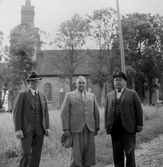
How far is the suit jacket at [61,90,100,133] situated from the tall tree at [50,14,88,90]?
21306mm

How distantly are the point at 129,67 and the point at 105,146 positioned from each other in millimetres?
19357

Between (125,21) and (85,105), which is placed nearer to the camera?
(85,105)

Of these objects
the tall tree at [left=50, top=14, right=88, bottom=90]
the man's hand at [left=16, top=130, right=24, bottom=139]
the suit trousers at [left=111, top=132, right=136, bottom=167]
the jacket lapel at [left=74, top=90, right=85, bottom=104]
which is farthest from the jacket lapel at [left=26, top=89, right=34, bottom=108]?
the tall tree at [left=50, top=14, right=88, bottom=90]

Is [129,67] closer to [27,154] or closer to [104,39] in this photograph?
[104,39]

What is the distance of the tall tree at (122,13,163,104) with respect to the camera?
Answer: 88.4 feet

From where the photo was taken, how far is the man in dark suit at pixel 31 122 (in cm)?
427

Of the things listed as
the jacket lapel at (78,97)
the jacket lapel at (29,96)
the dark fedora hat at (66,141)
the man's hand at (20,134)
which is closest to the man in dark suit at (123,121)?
the jacket lapel at (78,97)

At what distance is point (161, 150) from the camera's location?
722cm

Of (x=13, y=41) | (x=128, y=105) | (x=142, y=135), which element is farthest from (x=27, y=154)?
(x=13, y=41)

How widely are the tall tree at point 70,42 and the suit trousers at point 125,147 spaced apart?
21.8 metres

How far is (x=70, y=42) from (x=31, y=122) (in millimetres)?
22343

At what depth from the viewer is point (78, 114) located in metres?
4.61

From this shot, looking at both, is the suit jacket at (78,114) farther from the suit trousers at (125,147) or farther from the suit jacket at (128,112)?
the suit trousers at (125,147)

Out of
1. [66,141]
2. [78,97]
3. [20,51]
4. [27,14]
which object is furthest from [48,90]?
[66,141]
